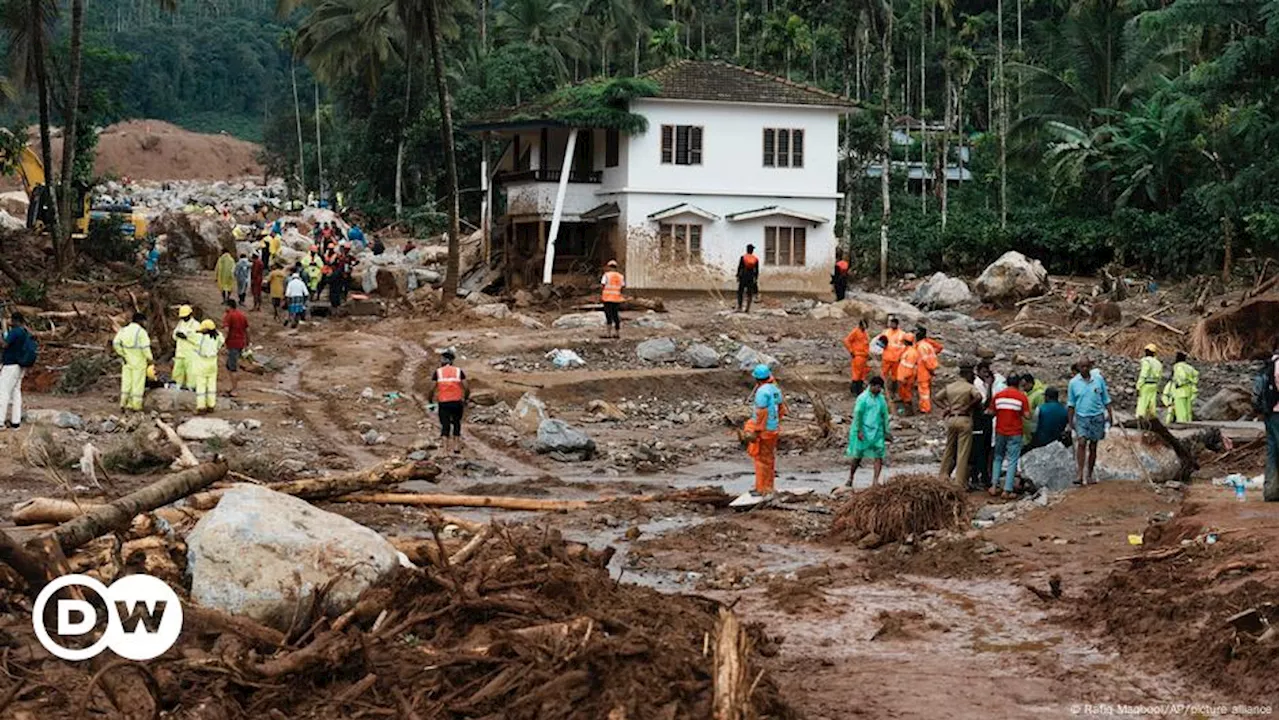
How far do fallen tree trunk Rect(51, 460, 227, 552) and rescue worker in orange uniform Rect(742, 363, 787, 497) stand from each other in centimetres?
671

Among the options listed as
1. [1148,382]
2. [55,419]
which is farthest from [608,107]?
[55,419]

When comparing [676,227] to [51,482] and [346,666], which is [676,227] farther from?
[346,666]

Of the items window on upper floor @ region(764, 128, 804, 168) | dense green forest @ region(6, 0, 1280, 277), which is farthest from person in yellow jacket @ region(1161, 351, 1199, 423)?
window on upper floor @ region(764, 128, 804, 168)

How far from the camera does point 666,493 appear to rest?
18109mm

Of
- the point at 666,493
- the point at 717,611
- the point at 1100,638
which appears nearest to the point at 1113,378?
the point at 666,493

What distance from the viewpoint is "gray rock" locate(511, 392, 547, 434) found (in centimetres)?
2280

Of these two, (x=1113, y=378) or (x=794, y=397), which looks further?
(x=1113, y=378)

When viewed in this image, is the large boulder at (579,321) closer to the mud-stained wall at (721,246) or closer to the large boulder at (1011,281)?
the mud-stained wall at (721,246)

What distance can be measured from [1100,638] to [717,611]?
9.87 ft

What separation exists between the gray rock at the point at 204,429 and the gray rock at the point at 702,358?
9699 mm

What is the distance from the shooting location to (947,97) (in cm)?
5541

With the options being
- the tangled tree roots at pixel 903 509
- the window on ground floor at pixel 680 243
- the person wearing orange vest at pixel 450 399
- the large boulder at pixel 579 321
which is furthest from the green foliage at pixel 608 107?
the tangled tree roots at pixel 903 509

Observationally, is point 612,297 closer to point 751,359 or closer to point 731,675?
point 751,359

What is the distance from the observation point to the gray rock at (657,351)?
2873 centimetres
